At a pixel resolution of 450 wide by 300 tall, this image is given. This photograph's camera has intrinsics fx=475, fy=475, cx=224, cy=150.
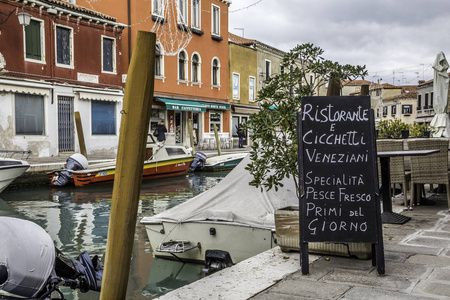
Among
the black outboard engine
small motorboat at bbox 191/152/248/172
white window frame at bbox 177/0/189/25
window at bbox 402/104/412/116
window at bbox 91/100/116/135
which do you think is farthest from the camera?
window at bbox 402/104/412/116

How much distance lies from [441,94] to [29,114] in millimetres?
14658

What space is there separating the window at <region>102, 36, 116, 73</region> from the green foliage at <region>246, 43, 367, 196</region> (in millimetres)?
18729

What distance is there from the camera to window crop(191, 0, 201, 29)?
1082 inches

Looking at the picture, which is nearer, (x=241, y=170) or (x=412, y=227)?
(x=412, y=227)

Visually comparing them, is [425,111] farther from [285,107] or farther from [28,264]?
[28,264]

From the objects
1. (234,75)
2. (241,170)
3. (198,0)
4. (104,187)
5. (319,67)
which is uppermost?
(198,0)

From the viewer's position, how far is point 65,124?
20.1 m

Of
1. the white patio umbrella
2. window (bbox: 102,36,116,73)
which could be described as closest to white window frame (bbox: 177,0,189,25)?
window (bbox: 102,36,116,73)

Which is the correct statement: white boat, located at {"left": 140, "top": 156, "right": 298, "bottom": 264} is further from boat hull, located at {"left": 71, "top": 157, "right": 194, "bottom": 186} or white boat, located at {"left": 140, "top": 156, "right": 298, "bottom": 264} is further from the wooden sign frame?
boat hull, located at {"left": 71, "top": 157, "right": 194, "bottom": 186}

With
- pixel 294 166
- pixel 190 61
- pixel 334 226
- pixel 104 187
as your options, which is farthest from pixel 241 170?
pixel 190 61

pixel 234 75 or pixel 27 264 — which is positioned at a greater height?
pixel 234 75

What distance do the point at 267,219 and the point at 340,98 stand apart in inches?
105

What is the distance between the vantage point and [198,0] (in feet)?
91.7

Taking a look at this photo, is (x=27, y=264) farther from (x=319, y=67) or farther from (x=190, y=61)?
(x=190, y=61)
